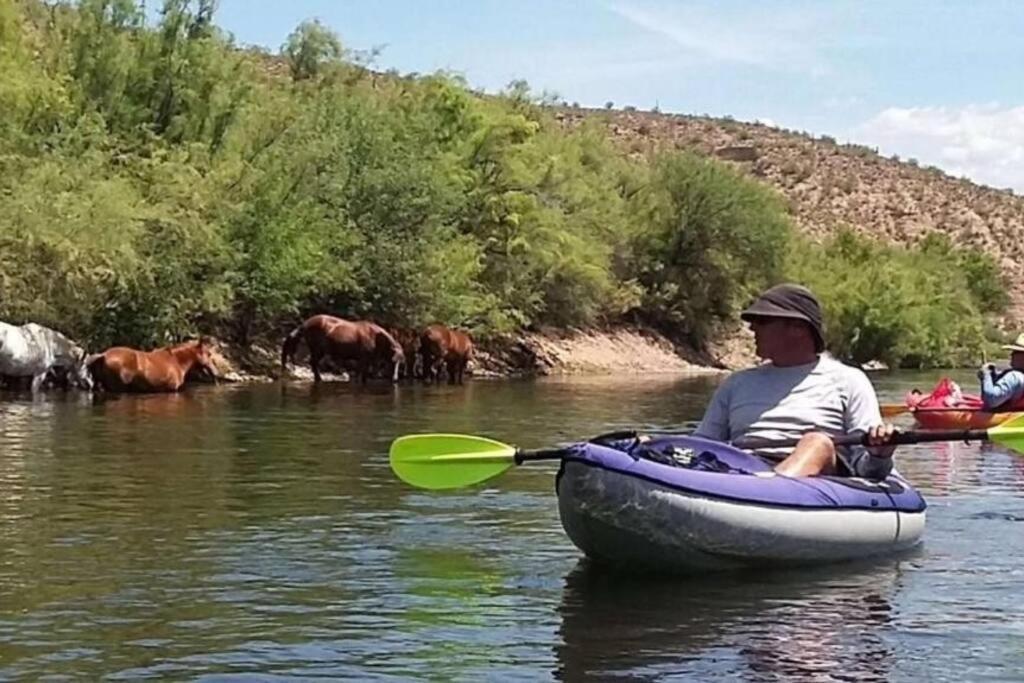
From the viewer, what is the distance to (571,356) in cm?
5097

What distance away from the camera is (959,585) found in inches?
437

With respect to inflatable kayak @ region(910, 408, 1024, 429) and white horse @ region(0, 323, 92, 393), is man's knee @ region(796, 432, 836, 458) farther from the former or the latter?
white horse @ region(0, 323, 92, 393)

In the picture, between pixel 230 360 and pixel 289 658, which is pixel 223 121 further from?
pixel 289 658

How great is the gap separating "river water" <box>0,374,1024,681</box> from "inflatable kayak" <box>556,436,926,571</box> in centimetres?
21

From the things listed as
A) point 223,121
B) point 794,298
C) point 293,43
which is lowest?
point 794,298

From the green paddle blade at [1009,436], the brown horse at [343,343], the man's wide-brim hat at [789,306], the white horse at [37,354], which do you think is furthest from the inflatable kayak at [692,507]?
the brown horse at [343,343]

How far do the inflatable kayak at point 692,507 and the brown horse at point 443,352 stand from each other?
29.0 meters

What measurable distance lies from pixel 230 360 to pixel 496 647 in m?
29.9

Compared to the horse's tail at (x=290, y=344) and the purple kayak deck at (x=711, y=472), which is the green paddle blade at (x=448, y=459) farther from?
the horse's tail at (x=290, y=344)

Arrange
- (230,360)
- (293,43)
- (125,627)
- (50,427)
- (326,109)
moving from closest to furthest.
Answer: (125,627), (50,427), (230,360), (326,109), (293,43)

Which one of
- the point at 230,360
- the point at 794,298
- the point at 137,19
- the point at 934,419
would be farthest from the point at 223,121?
the point at 794,298

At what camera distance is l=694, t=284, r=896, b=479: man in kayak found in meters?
11.2

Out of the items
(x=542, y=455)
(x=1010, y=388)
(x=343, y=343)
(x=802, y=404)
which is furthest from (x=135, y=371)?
(x=802, y=404)

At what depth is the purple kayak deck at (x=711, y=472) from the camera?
10.3 m
